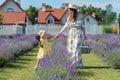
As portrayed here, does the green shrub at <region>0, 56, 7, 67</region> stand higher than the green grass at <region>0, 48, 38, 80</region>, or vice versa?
the green shrub at <region>0, 56, 7, 67</region>

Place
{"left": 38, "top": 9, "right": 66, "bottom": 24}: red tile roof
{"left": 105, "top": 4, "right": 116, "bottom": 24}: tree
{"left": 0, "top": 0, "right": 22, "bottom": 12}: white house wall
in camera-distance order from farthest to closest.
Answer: {"left": 105, "top": 4, "right": 116, "bottom": 24}: tree
{"left": 0, "top": 0, "right": 22, "bottom": 12}: white house wall
{"left": 38, "top": 9, "right": 66, "bottom": 24}: red tile roof

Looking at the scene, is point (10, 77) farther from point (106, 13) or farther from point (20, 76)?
point (106, 13)

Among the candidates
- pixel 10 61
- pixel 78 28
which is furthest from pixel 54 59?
pixel 10 61

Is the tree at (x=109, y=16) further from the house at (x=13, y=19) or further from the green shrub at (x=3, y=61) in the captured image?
the green shrub at (x=3, y=61)

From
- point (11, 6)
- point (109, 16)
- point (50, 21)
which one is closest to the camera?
point (50, 21)

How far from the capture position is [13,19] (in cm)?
6356

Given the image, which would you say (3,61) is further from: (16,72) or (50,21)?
(50,21)

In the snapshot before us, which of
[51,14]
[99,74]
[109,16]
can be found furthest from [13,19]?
[109,16]

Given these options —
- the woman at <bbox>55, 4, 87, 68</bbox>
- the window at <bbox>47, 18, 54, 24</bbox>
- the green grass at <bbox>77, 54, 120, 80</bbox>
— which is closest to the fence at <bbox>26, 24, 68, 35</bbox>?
the window at <bbox>47, 18, 54, 24</bbox>

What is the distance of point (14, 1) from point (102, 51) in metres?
55.5

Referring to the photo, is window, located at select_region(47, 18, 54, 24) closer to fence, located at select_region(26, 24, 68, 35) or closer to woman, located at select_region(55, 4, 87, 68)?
fence, located at select_region(26, 24, 68, 35)

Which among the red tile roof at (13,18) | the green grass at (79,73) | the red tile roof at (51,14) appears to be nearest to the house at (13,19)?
the red tile roof at (13,18)

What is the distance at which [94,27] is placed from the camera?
171 feet

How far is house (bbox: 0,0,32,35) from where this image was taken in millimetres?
46781
